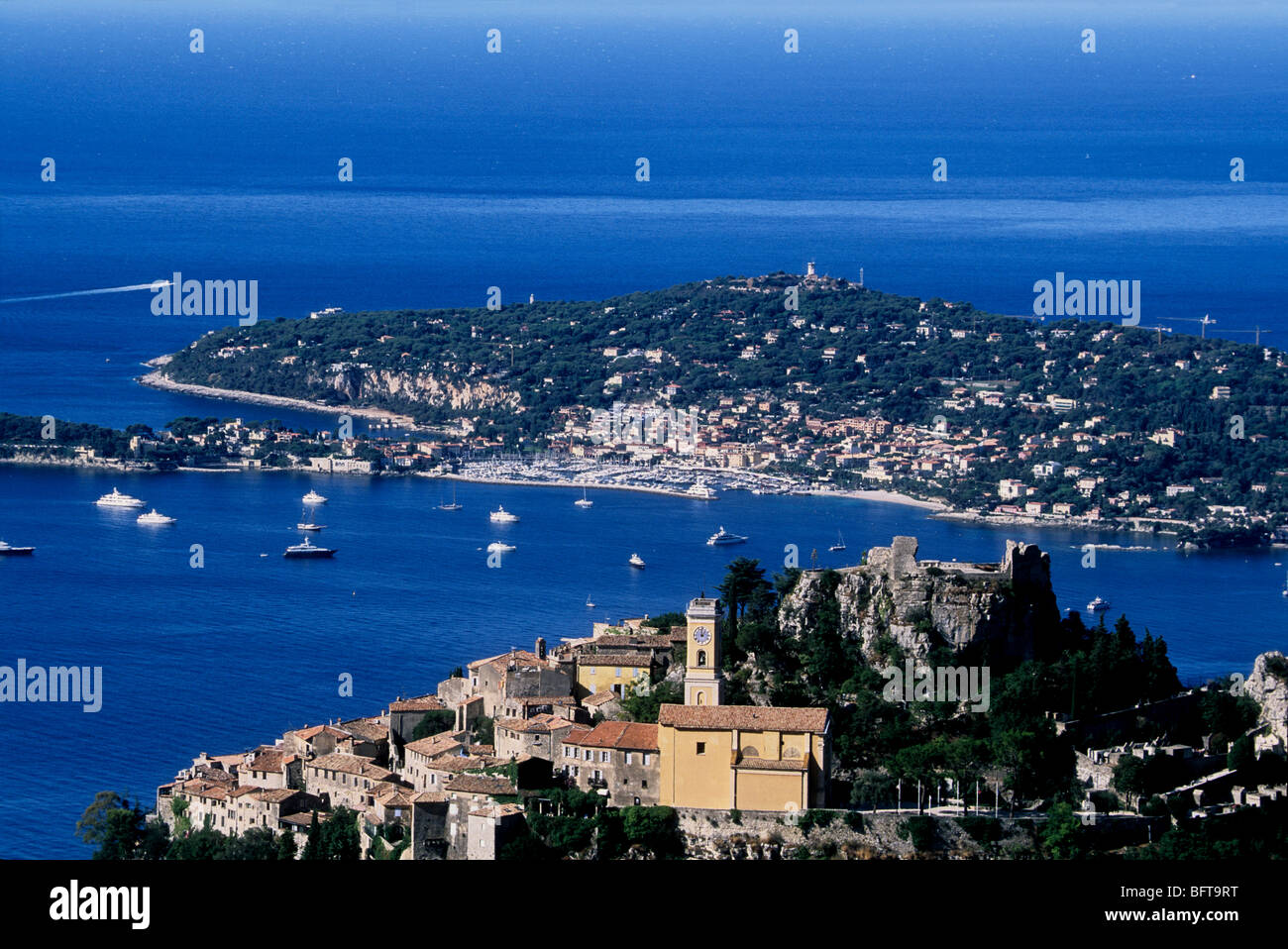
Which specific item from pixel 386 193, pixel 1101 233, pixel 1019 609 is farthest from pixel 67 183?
pixel 1019 609

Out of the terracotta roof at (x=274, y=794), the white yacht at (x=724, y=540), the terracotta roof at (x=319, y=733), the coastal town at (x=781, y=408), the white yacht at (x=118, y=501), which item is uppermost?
the coastal town at (x=781, y=408)

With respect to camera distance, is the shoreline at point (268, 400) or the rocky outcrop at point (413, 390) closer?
the rocky outcrop at point (413, 390)

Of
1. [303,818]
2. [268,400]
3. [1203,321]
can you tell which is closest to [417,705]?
[303,818]

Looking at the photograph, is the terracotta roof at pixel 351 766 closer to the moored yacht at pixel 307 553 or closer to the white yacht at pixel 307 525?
the moored yacht at pixel 307 553

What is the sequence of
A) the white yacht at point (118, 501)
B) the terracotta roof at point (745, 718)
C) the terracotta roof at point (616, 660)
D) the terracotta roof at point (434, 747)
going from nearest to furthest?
the terracotta roof at point (745, 718) < the terracotta roof at point (434, 747) < the terracotta roof at point (616, 660) < the white yacht at point (118, 501)

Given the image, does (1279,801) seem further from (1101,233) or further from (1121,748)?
(1101,233)

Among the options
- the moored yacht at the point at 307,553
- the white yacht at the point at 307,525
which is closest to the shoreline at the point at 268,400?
the white yacht at the point at 307,525

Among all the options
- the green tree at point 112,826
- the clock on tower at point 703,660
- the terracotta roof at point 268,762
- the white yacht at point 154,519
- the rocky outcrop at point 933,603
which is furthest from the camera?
the white yacht at point 154,519
